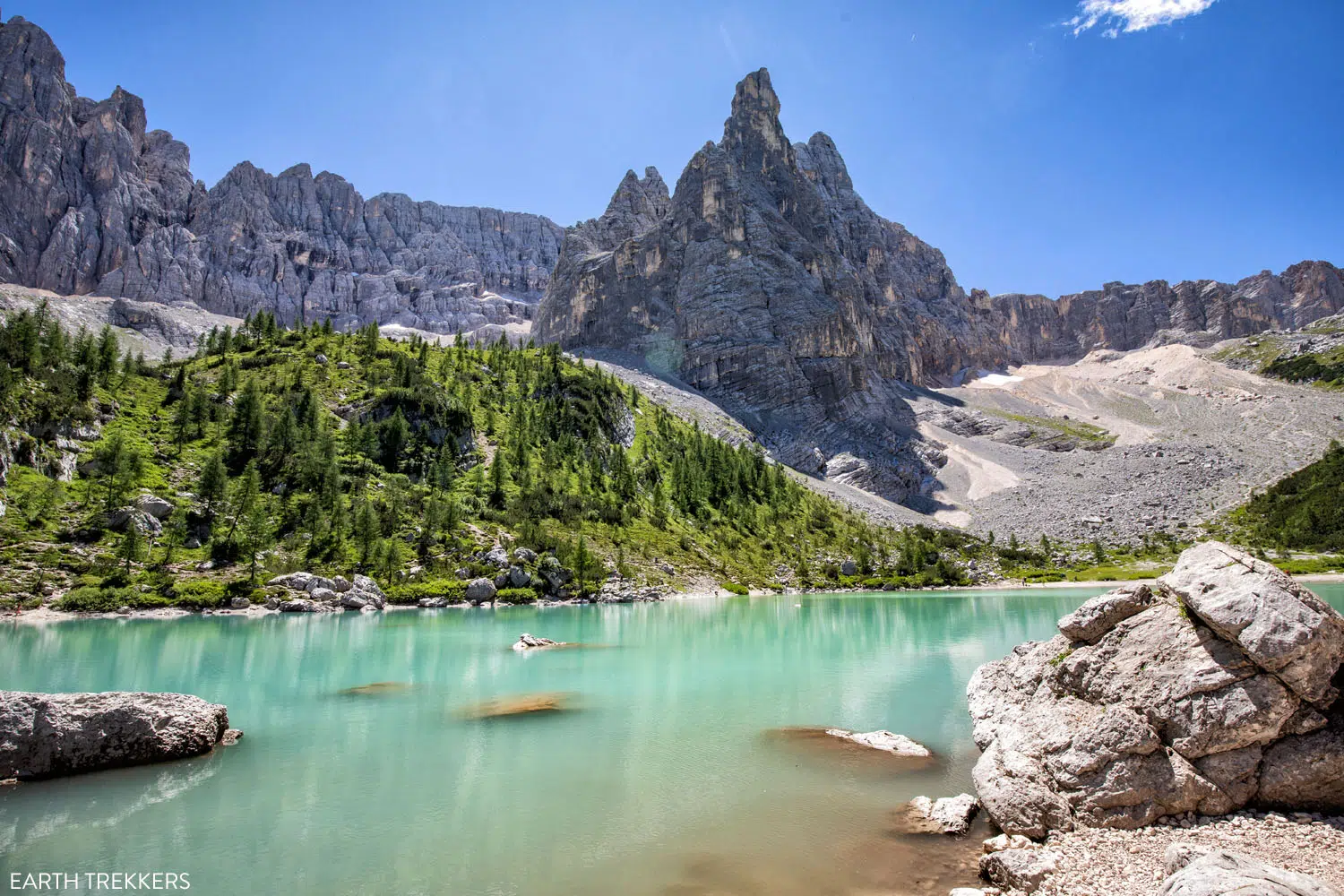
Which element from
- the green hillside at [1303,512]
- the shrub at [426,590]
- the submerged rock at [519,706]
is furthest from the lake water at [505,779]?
the green hillside at [1303,512]

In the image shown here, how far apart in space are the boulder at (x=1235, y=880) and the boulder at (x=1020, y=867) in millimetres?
Answer: 1752

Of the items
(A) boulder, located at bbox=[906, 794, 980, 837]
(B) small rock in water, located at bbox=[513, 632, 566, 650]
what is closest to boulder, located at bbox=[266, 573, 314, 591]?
(B) small rock in water, located at bbox=[513, 632, 566, 650]

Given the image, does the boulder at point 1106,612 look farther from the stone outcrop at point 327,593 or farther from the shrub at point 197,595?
the shrub at point 197,595

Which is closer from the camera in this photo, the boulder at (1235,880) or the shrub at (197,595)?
the boulder at (1235,880)

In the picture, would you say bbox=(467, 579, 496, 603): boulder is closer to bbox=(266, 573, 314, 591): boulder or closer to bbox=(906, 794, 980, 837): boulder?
bbox=(266, 573, 314, 591): boulder

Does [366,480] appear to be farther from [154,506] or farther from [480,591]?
[480,591]

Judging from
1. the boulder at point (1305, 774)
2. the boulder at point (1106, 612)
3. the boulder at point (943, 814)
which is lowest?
the boulder at point (943, 814)

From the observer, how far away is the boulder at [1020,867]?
29.9 feet

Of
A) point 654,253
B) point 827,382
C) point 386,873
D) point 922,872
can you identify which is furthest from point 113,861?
point 654,253

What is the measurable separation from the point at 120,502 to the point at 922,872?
6133 cm

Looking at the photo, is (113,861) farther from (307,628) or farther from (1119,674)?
(307,628)

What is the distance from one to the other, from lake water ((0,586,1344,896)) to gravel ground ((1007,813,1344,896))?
5.20 ft

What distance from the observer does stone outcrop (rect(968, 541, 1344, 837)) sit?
10.2 metres

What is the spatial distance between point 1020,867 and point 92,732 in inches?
695
